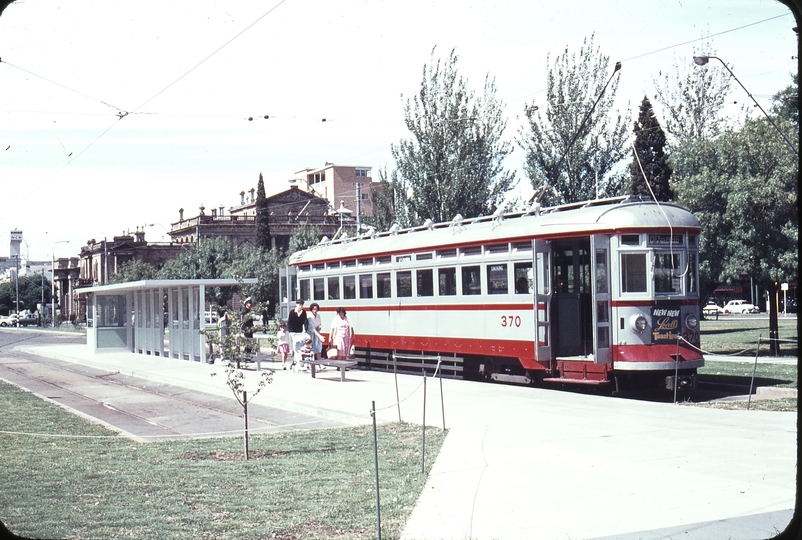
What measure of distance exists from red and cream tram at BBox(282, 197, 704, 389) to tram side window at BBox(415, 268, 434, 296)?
23 mm

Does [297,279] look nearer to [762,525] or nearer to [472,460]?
[472,460]

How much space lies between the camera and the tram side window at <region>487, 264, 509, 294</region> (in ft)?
60.8

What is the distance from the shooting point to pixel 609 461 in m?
9.90

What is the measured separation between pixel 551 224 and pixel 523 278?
4.04 ft

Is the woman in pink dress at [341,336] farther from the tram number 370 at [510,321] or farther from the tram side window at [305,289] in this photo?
the tram side window at [305,289]

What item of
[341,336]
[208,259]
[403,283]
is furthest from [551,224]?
[208,259]

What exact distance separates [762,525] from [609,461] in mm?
2846

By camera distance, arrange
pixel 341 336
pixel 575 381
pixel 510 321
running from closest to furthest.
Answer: pixel 575 381, pixel 510 321, pixel 341 336

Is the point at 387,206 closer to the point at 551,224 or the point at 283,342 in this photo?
the point at 283,342

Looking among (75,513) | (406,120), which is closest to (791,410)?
(75,513)

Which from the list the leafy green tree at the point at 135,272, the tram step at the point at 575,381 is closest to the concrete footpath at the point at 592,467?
the tram step at the point at 575,381

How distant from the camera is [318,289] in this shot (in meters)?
27.1

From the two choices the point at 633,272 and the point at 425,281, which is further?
the point at 425,281

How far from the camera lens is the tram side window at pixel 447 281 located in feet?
66.4
